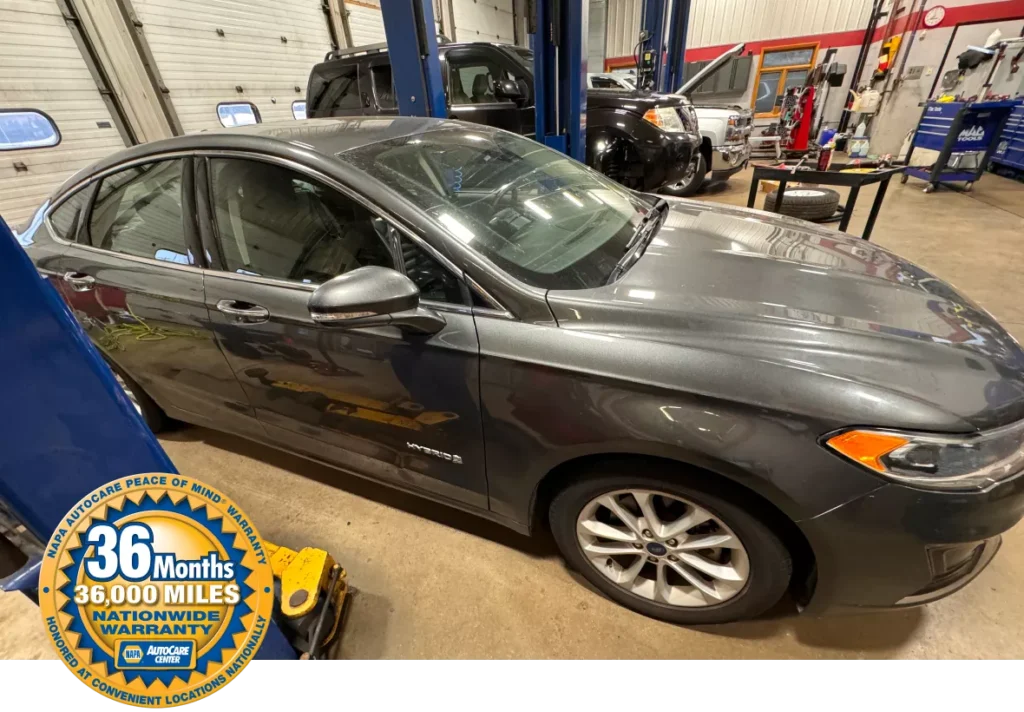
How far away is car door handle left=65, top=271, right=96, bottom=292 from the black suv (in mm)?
3858

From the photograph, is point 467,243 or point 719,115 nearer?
point 467,243

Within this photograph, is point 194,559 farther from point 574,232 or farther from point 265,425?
point 574,232

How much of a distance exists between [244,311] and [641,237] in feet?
4.60

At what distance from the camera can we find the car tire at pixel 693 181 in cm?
621

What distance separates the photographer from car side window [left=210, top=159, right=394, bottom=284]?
144cm

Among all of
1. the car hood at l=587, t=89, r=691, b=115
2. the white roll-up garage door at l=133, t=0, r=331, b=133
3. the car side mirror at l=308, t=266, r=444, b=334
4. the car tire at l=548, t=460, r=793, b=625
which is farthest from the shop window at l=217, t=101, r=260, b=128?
the car tire at l=548, t=460, r=793, b=625

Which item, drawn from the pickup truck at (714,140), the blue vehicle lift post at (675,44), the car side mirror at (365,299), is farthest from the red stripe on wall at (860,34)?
the car side mirror at (365,299)

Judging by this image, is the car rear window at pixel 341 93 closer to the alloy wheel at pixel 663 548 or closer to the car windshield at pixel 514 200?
the car windshield at pixel 514 200

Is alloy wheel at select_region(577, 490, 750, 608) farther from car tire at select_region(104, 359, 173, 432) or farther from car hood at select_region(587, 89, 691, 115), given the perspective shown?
car hood at select_region(587, 89, 691, 115)

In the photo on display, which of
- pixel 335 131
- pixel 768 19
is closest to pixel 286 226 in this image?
pixel 335 131

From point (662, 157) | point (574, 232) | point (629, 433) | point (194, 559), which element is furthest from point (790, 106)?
point (194, 559)

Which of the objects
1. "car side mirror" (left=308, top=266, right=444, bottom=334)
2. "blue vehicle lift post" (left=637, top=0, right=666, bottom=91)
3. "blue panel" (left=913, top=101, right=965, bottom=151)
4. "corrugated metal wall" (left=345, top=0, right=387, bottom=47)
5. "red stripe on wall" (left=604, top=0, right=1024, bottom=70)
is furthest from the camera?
"red stripe on wall" (left=604, top=0, right=1024, bottom=70)

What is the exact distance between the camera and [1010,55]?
700 cm

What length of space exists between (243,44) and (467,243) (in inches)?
280
